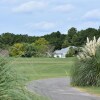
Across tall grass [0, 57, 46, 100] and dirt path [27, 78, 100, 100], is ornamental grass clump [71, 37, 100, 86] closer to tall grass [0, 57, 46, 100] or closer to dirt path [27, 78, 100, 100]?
dirt path [27, 78, 100, 100]

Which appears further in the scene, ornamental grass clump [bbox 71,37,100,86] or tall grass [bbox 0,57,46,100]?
ornamental grass clump [bbox 71,37,100,86]

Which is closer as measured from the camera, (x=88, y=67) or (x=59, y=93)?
(x=59, y=93)

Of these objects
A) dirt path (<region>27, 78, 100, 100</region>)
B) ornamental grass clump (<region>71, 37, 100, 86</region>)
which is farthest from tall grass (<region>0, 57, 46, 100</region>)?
ornamental grass clump (<region>71, 37, 100, 86</region>)

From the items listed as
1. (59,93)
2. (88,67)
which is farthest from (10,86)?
(88,67)


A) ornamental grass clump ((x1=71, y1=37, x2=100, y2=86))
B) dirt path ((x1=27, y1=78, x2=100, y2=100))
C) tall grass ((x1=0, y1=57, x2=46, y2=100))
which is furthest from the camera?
ornamental grass clump ((x1=71, y1=37, x2=100, y2=86))

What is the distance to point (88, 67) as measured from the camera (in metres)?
25.6

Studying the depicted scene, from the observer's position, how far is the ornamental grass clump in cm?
2539

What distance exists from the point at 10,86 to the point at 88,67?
1969cm

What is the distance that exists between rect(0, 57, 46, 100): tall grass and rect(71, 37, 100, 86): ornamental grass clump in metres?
18.8

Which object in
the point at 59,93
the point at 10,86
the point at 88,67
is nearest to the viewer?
the point at 10,86

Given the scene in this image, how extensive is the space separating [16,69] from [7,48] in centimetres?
88

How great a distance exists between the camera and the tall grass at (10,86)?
19.5 ft

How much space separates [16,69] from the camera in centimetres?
682

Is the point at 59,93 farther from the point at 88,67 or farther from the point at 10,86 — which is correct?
the point at 10,86
